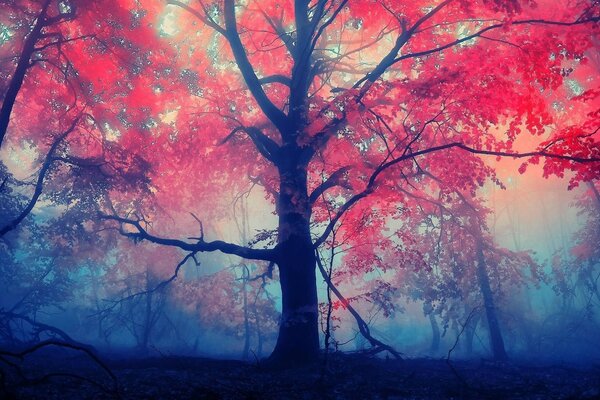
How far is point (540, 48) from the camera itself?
26.8ft

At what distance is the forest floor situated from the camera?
17.6 feet

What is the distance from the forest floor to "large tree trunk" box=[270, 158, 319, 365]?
0.66 metres

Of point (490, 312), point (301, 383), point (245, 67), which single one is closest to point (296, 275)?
point (301, 383)

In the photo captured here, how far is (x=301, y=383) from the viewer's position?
263 inches

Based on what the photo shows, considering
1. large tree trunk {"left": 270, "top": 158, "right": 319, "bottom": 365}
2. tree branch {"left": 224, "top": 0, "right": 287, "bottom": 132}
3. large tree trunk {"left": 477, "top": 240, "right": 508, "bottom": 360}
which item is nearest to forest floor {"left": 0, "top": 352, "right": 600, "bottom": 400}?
large tree trunk {"left": 270, "top": 158, "right": 319, "bottom": 365}

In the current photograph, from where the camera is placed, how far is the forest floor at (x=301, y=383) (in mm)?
5363

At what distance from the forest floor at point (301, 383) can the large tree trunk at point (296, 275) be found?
664 millimetres

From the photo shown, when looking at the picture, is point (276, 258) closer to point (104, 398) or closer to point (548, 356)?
point (104, 398)

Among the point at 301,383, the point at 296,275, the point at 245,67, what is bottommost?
the point at 301,383

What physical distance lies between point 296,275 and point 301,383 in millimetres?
2796

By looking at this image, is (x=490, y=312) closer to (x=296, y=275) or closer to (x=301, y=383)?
(x=296, y=275)

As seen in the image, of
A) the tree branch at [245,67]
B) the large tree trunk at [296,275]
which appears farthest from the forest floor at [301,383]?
the tree branch at [245,67]

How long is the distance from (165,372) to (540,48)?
10.0 m

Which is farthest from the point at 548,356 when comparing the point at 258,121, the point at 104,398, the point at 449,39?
the point at 104,398
